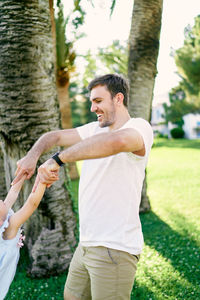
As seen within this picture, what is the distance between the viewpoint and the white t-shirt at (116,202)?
223cm

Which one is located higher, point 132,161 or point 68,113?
point 132,161

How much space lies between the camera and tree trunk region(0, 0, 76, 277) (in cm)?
391

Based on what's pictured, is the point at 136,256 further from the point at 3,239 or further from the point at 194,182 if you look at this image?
the point at 194,182

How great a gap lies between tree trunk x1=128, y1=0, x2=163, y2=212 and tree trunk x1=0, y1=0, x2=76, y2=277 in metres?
3.32

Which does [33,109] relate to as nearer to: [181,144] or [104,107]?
[104,107]

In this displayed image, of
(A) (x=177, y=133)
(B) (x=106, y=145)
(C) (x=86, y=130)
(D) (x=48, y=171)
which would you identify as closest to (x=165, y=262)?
(C) (x=86, y=130)

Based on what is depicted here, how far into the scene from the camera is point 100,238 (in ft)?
7.39

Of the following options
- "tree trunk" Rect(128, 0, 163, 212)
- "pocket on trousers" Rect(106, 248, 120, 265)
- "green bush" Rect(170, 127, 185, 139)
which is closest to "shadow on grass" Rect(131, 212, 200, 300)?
"pocket on trousers" Rect(106, 248, 120, 265)

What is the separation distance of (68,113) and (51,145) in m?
12.3

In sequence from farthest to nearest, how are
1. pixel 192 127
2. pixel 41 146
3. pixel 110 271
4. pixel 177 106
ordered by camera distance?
pixel 192 127 < pixel 177 106 < pixel 41 146 < pixel 110 271

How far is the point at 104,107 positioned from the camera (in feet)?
7.94

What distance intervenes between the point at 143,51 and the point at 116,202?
555 cm

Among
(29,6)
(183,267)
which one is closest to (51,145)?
Result: (29,6)

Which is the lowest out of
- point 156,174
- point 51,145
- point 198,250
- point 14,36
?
point 156,174
